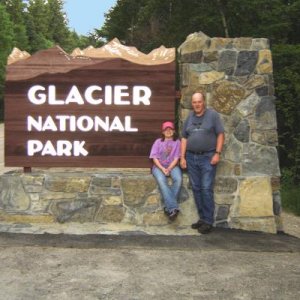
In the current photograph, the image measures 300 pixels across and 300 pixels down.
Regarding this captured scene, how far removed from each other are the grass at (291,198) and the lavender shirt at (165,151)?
3.11m

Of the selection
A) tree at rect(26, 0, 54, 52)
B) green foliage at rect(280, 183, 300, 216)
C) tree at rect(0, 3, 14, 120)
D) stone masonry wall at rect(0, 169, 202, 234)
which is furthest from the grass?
tree at rect(26, 0, 54, 52)

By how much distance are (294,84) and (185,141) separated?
4300 millimetres

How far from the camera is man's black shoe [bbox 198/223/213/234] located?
623 cm

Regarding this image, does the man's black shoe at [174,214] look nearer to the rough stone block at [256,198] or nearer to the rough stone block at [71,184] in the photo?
the rough stone block at [256,198]

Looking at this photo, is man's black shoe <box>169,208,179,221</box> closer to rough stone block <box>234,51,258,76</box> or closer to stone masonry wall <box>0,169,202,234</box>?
stone masonry wall <box>0,169,202,234</box>

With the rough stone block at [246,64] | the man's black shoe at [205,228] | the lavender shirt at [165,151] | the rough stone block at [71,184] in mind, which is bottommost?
the man's black shoe at [205,228]

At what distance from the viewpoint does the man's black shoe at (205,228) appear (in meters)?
6.23

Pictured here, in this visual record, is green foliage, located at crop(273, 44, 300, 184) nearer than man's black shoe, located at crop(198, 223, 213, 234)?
No

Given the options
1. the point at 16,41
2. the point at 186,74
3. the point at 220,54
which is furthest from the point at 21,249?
the point at 16,41

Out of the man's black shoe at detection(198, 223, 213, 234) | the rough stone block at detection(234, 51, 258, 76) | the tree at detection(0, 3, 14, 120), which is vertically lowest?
the man's black shoe at detection(198, 223, 213, 234)

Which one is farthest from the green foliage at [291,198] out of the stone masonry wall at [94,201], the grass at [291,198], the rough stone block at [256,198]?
Answer: the stone masonry wall at [94,201]

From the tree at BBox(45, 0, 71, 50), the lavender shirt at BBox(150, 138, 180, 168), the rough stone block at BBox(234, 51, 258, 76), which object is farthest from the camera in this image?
the tree at BBox(45, 0, 71, 50)

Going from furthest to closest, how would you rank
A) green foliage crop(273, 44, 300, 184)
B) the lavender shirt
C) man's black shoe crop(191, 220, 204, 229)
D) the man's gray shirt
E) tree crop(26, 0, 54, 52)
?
tree crop(26, 0, 54, 52)
green foliage crop(273, 44, 300, 184)
the lavender shirt
man's black shoe crop(191, 220, 204, 229)
the man's gray shirt

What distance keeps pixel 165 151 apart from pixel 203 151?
1.77ft
